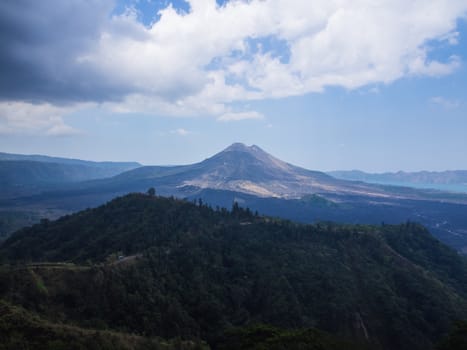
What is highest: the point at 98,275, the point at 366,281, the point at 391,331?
the point at 98,275

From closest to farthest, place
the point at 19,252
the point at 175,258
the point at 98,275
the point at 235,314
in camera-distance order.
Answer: the point at 98,275
the point at 235,314
the point at 175,258
the point at 19,252

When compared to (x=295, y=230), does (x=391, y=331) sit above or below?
below

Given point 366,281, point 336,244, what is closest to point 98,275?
point 366,281

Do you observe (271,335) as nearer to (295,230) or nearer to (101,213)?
(295,230)

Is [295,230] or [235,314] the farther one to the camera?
[295,230]

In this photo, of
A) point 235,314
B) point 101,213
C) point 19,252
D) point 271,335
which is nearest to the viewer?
point 271,335

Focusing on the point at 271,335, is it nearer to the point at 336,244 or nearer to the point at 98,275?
the point at 98,275
